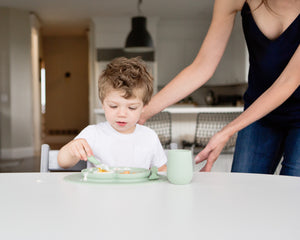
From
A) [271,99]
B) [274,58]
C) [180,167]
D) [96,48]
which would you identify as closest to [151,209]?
[180,167]

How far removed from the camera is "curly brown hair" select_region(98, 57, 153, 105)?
45.4 inches

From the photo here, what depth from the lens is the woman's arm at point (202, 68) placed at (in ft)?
4.16

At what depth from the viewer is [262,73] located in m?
1.27

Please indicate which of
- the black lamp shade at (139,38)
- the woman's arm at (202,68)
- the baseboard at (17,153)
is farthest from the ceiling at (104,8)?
the woman's arm at (202,68)

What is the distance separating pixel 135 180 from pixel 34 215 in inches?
12.7

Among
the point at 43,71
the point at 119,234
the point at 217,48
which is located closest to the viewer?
the point at 119,234

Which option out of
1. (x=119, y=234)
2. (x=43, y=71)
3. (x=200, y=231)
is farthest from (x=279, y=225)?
(x=43, y=71)

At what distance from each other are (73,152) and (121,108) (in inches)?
9.0

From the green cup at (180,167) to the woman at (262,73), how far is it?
0.35 meters

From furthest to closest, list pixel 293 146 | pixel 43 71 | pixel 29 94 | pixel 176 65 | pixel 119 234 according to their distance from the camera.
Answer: pixel 43 71 → pixel 176 65 → pixel 29 94 → pixel 293 146 → pixel 119 234

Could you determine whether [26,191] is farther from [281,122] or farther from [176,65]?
[176,65]

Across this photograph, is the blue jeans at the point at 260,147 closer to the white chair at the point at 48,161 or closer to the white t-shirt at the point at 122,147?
the white t-shirt at the point at 122,147

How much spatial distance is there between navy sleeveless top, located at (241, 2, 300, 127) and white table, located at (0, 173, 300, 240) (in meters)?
0.34

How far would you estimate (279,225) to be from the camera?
59cm
